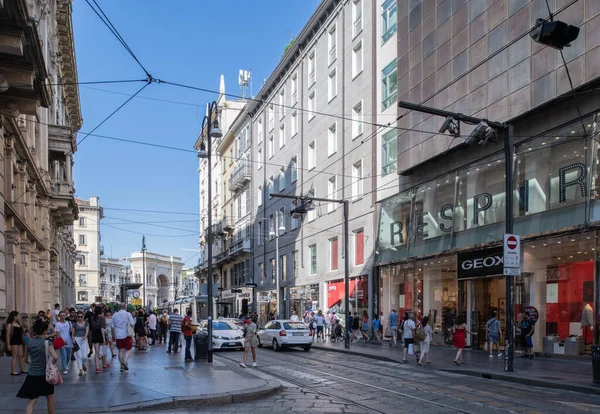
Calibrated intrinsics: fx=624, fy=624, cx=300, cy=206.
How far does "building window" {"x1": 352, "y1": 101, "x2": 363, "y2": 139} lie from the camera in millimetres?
35469

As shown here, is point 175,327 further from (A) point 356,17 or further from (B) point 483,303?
(A) point 356,17

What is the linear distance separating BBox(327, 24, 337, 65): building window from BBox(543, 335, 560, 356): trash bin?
23933 mm

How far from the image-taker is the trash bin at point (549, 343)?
67.9 ft

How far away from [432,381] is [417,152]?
46.5 ft

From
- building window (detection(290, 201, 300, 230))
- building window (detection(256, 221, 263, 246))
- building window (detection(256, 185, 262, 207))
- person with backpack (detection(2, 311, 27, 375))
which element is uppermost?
building window (detection(256, 185, 262, 207))

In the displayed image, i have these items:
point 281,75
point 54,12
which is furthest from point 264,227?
point 54,12

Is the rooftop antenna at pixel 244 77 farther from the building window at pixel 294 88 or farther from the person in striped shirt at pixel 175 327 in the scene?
the person in striped shirt at pixel 175 327

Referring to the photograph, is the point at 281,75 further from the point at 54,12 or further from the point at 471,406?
the point at 471,406

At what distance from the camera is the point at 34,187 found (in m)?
27.5

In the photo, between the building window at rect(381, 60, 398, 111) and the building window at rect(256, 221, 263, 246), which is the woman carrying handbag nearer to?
the building window at rect(381, 60, 398, 111)

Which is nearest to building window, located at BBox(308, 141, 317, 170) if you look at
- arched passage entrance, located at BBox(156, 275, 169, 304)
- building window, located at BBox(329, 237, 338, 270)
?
building window, located at BBox(329, 237, 338, 270)

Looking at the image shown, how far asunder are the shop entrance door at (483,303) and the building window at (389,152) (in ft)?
27.5

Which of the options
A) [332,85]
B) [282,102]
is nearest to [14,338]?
[332,85]

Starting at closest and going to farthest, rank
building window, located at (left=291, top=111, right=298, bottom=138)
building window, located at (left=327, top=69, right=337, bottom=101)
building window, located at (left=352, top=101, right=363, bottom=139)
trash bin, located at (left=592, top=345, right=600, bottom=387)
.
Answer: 1. trash bin, located at (left=592, top=345, right=600, bottom=387)
2. building window, located at (left=352, top=101, right=363, bottom=139)
3. building window, located at (left=327, top=69, right=337, bottom=101)
4. building window, located at (left=291, top=111, right=298, bottom=138)
